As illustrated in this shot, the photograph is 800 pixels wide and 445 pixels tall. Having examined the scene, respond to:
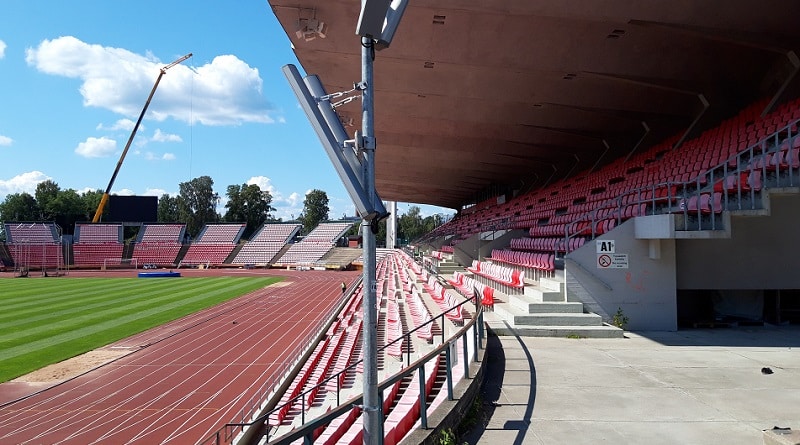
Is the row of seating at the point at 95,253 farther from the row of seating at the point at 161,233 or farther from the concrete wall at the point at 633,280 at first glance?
the concrete wall at the point at 633,280

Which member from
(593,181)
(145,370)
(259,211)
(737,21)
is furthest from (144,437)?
(259,211)

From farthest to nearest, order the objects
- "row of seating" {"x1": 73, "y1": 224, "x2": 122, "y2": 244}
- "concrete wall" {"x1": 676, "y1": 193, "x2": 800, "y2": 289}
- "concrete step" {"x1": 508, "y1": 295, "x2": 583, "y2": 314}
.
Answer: "row of seating" {"x1": 73, "y1": 224, "x2": 122, "y2": 244} < "concrete wall" {"x1": 676, "y1": 193, "x2": 800, "y2": 289} < "concrete step" {"x1": 508, "y1": 295, "x2": 583, "y2": 314}

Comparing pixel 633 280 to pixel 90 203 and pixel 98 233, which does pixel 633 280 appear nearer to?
pixel 98 233

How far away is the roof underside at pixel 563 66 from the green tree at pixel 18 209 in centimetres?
9669

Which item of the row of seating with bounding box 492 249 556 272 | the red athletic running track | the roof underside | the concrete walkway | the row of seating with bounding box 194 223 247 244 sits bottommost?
the red athletic running track

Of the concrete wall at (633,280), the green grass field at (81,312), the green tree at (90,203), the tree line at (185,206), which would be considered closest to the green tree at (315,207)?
the tree line at (185,206)

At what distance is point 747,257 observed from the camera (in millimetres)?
11086

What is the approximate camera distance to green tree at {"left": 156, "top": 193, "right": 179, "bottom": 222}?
11644 cm

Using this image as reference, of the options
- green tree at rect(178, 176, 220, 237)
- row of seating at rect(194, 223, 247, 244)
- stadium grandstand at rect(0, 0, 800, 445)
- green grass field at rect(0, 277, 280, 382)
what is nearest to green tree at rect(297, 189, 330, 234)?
green tree at rect(178, 176, 220, 237)

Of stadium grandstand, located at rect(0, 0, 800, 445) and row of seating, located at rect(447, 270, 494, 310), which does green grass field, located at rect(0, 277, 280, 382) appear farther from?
row of seating, located at rect(447, 270, 494, 310)

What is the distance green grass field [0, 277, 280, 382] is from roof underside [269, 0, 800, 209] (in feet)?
Result: 34.4

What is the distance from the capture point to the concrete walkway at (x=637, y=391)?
4.86 m

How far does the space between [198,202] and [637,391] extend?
388 ft

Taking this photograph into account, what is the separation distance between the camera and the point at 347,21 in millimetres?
13211
